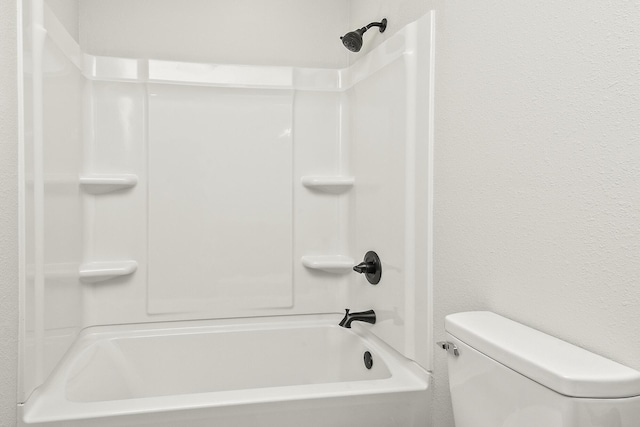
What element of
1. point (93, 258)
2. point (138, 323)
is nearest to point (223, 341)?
point (138, 323)

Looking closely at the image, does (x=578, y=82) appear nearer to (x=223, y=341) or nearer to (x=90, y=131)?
(x=223, y=341)

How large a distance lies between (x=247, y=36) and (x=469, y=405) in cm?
183

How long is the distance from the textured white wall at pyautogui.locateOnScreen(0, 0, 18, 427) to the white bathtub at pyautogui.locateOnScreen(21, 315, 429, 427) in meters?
0.08

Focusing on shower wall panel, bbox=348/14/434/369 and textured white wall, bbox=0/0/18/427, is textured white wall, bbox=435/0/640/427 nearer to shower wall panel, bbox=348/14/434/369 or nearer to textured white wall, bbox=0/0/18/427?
shower wall panel, bbox=348/14/434/369

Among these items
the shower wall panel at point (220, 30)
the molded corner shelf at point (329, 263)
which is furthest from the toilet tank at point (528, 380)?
the shower wall panel at point (220, 30)

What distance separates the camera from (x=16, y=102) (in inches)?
50.1

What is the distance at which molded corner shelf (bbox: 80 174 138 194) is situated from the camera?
6.40 ft

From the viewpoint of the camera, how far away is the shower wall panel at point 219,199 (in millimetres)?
2080

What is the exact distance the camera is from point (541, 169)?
40.0 inches

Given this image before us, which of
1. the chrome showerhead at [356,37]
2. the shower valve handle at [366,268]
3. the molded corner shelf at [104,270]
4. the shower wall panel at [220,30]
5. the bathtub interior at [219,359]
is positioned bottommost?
the bathtub interior at [219,359]

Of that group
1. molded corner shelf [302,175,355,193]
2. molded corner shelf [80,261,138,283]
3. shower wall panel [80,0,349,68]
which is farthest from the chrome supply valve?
shower wall panel [80,0,349,68]

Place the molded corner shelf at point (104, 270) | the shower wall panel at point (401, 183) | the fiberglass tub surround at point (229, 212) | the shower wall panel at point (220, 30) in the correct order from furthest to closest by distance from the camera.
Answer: the shower wall panel at point (220, 30)
the molded corner shelf at point (104, 270)
the fiberglass tub surround at point (229, 212)
the shower wall panel at point (401, 183)

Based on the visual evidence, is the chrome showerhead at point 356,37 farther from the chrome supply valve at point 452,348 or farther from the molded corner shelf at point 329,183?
the chrome supply valve at point 452,348

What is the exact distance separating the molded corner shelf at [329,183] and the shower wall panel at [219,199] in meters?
0.10
